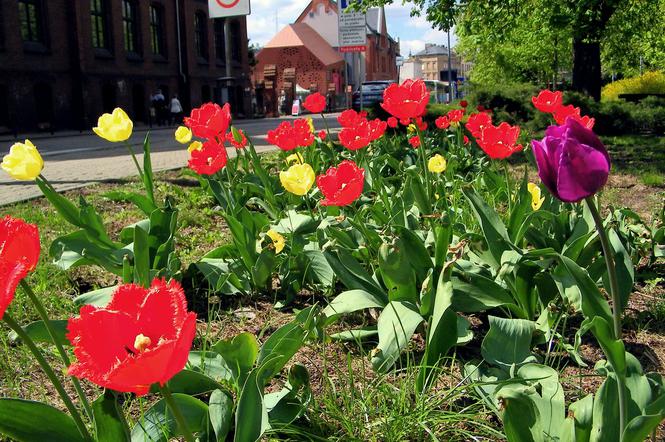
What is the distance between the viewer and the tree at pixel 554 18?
1176 cm

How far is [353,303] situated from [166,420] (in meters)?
0.87

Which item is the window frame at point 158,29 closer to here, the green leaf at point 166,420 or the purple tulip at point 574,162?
the green leaf at point 166,420

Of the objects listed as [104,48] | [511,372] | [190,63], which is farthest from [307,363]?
[190,63]

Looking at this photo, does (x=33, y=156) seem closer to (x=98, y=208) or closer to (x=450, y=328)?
(x=450, y=328)

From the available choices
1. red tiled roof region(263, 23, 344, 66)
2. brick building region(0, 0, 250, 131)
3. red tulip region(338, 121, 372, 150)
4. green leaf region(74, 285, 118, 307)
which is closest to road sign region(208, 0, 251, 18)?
brick building region(0, 0, 250, 131)

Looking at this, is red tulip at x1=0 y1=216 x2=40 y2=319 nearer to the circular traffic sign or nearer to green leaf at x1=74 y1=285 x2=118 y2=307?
green leaf at x1=74 y1=285 x2=118 y2=307

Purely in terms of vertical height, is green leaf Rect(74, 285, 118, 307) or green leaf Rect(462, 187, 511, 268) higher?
green leaf Rect(462, 187, 511, 268)

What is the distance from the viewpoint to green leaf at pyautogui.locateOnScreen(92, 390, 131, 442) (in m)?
1.32

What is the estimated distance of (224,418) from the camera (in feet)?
5.38

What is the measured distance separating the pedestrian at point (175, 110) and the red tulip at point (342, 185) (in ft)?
84.5

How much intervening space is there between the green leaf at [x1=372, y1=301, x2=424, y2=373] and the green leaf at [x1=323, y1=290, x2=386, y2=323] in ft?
0.44

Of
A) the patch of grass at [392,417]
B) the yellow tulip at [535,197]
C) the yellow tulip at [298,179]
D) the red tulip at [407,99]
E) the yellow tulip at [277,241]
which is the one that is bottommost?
the patch of grass at [392,417]

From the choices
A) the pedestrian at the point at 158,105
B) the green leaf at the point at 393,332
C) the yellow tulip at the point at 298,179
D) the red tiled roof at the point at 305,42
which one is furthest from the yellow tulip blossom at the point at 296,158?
the red tiled roof at the point at 305,42

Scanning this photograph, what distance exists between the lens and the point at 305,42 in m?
56.2
